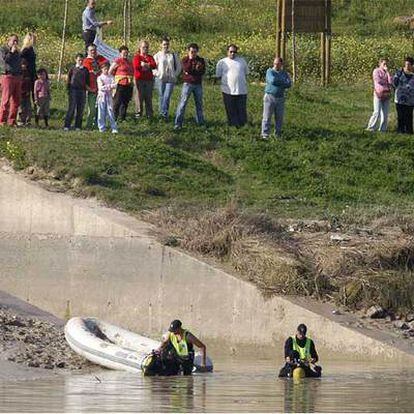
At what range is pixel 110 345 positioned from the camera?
25.0m

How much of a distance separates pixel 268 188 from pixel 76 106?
4.56 meters

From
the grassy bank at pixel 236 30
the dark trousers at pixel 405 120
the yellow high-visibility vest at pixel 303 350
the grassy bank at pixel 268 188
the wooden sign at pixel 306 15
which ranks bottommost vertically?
the yellow high-visibility vest at pixel 303 350

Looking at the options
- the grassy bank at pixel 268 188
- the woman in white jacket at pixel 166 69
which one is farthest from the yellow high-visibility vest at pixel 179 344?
the woman in white jacket at pixel 166 69

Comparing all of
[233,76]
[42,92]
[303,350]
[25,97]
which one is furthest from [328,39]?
[303,350]

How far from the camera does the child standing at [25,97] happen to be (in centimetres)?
3456

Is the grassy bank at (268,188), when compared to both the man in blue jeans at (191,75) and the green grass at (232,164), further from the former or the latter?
the man in blue jeans at (191,75)

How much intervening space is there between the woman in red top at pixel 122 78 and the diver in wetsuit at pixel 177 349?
1154 centimetres

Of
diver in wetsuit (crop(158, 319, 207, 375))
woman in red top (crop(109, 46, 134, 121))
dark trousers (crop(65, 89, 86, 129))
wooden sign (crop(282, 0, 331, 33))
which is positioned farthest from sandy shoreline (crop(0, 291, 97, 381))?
wooden sign (crop(282, 0, 331, 33))

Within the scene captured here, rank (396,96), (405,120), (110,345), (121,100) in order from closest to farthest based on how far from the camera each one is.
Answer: (110,345), (121,100), (396,96), (405,120)

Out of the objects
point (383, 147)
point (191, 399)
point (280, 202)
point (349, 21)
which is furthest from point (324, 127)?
point (349, 21)

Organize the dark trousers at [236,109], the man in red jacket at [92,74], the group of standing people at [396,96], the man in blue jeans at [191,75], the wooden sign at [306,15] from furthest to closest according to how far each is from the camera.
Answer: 1. the wooden sign at [306,15]
2. the group of standing people at [396,96]
3. the dark trousers at [236,109]
4. the man in blue jeans at [191,75]
5. the man in red jacket at [92,74]

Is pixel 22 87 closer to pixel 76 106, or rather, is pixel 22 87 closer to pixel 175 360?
pixel 76 106

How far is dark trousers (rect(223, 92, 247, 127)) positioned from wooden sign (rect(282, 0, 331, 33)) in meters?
6.90

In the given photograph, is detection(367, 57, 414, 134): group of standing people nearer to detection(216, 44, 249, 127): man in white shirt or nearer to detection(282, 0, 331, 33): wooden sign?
detection(216, 44, 249, 127): man in white shirt
